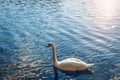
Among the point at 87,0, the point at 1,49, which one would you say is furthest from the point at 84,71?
the point at 87,0

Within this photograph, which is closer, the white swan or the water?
the white swan

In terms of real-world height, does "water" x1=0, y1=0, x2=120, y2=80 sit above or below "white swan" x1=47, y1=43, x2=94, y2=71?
above

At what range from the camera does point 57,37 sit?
91.1 feet

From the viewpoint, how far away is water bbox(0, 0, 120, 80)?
2045 centimetres

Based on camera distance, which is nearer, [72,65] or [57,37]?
[72,65]

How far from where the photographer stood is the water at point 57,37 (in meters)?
20.5

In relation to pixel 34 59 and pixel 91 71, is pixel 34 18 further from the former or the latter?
pixel 91 71

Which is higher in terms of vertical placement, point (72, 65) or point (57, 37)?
point (57, 37)

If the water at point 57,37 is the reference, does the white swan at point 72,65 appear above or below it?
below

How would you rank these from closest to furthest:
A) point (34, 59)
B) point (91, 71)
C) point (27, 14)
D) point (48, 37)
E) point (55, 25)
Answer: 1. point (91, 71)
2. point (34, 59)
3. point (48, 37)
4. point (55, 25)
5. point (27, 14)

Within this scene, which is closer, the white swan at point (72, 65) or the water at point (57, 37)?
the white swan at point (72, 65)

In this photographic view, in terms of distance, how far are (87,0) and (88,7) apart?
613 cm

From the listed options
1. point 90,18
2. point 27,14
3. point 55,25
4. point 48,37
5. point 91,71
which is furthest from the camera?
point 27,14

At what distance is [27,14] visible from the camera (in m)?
38.4
